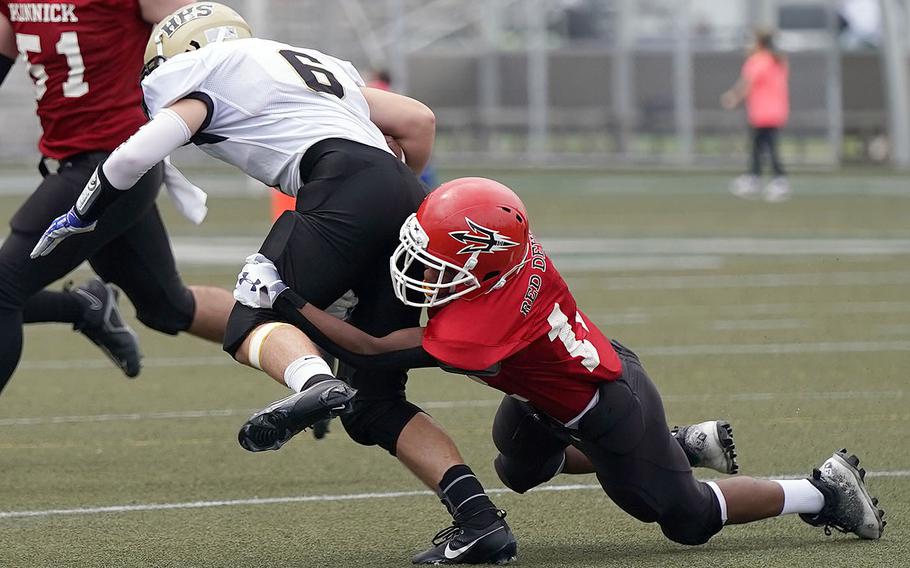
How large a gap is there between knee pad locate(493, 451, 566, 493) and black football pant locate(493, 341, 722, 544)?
0.61ft

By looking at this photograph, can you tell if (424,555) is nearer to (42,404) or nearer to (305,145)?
(305,145)

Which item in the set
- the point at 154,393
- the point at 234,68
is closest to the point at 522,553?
the point at 234,68

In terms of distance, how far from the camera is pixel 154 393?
22.6 feet

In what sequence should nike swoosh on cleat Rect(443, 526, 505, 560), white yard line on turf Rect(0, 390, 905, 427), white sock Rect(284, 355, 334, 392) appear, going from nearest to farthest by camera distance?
white sock Rect(284, 355, 334, 392), nike swoosh on cleat Rect(443, 526, 505, 560), white yard line on turf Rect(0, 390, 905, 427)

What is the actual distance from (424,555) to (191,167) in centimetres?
2091

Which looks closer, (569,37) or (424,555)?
(424,555)

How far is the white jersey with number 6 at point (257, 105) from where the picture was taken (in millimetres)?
4203

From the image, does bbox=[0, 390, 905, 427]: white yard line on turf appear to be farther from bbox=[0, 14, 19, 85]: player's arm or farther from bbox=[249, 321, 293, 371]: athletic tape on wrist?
bbox=[249, 321, 293, 371]: athletic tape on wrist

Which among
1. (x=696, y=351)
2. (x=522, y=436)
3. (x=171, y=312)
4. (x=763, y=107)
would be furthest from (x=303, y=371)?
(x=763, y=107)

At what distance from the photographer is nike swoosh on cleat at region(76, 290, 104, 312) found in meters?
5.93

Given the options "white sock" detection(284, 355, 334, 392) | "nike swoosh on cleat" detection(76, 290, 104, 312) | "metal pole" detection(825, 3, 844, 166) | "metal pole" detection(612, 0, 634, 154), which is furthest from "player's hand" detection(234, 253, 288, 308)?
"metal pole" detection(612, 0, 634, 154)

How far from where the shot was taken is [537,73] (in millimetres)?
23688

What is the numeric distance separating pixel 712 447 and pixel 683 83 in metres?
19.1

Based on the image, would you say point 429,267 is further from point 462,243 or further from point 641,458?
point 641,458
